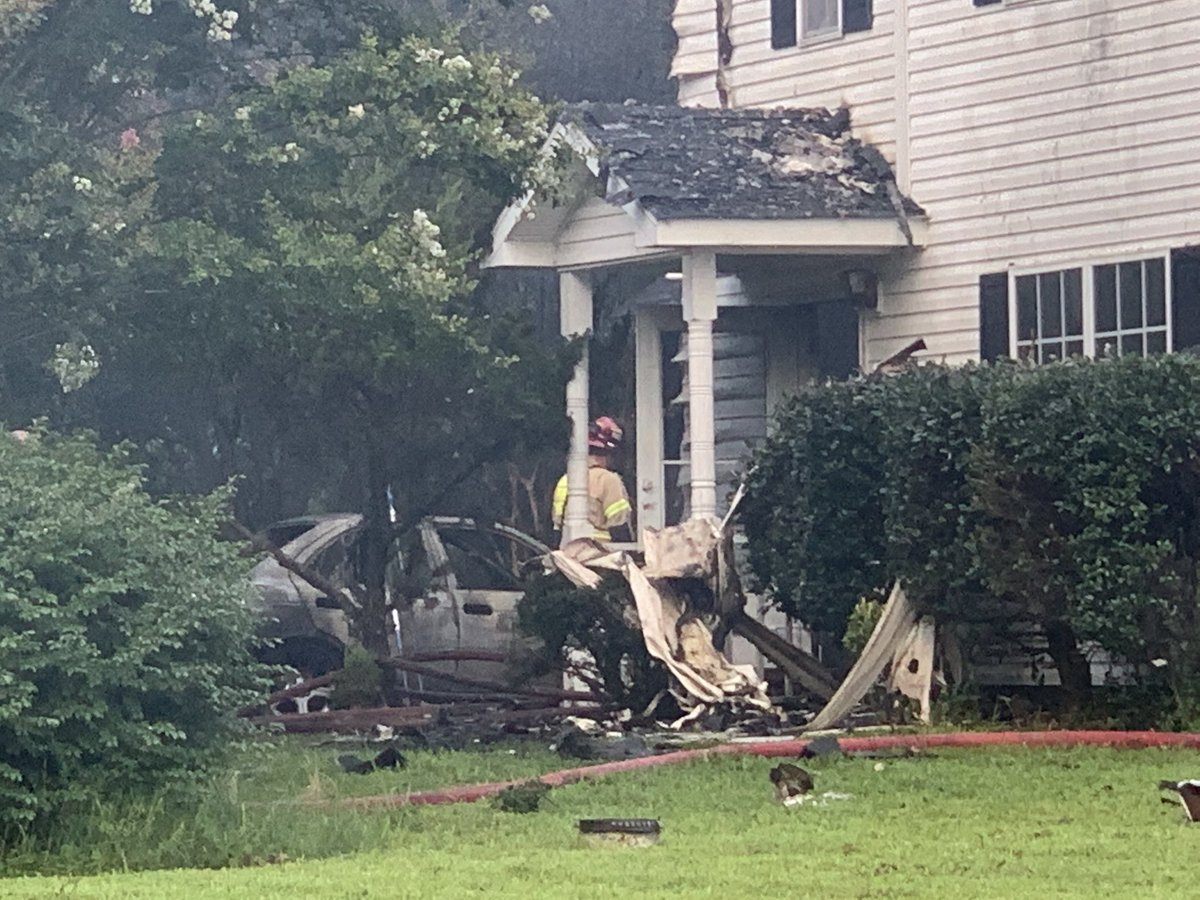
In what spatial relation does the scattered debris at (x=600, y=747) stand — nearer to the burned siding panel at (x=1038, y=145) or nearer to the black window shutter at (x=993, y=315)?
the black window shutter at (x=993, y=315)

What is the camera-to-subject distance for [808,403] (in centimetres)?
1559

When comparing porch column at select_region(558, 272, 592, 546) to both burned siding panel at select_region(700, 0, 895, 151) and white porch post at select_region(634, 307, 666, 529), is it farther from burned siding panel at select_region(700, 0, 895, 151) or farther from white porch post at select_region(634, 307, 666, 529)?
burned siding panel at select_region(700, 0, 895, 151)

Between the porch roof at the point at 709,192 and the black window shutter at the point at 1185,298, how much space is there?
2.26 m

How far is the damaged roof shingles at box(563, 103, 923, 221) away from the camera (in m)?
17.4

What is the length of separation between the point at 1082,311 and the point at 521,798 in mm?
7092

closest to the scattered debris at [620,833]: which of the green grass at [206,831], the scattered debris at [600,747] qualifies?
the green grass at [206,831]

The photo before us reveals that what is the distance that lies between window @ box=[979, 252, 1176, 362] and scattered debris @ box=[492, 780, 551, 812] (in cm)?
594

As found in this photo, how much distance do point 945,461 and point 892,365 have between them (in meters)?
3.06

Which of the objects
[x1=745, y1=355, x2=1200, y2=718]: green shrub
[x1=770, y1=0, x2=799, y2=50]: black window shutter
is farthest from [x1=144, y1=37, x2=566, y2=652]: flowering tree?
[x1=770, y1=0, x2=799, y2=50]: black window shutter

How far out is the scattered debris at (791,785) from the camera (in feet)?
37.1

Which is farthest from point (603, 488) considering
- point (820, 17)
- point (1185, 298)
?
point (1185, 298)

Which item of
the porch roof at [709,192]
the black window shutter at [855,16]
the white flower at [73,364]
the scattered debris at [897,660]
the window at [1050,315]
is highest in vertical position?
the black window shutter at [855,16]

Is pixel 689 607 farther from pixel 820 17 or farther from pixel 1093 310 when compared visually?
pixel 820 17

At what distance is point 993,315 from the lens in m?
17.5
